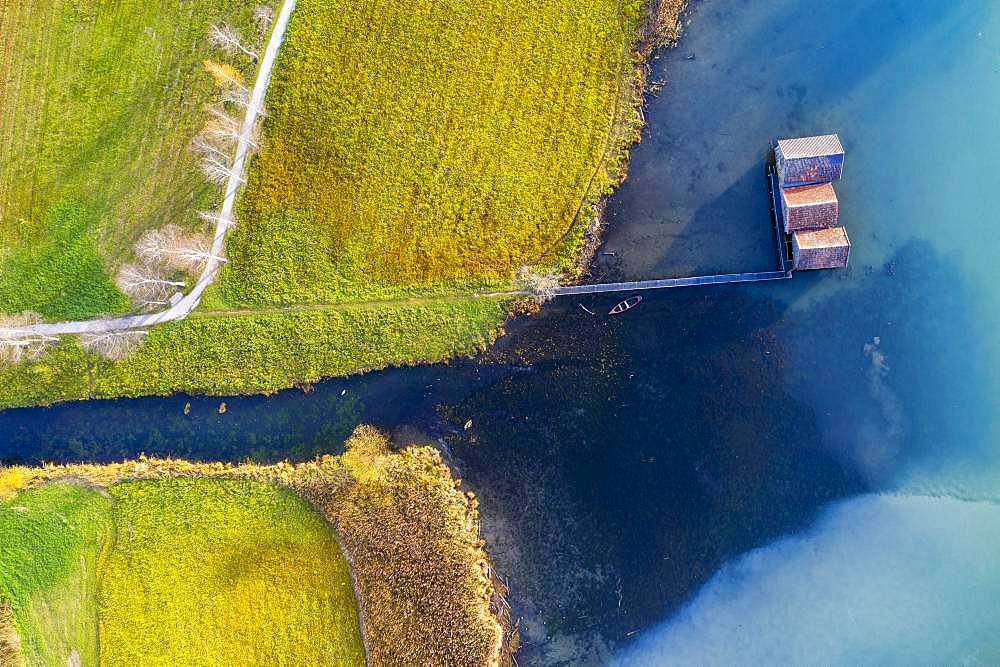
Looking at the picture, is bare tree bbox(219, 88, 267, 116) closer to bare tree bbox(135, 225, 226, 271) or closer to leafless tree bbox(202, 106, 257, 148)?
leafless tree bbox(202, 106, 257, 148)

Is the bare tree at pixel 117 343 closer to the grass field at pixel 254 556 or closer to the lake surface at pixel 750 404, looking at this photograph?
the lake surface at pixel 750 404

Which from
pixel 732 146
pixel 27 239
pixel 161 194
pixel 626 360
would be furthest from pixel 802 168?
pixel 27 239

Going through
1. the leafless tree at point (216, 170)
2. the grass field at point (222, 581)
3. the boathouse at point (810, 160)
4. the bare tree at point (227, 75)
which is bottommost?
the grass field at point (222, 581)

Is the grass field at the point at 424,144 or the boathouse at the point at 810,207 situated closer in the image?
the boathouse at the point at 810,207

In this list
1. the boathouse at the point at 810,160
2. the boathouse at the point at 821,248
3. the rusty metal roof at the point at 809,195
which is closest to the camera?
the boathouse at the point at 810,160

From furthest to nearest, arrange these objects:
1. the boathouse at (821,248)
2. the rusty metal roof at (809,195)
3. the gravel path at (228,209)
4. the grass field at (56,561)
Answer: the grass field at (56,561) → the gravel path at (228,209) → the boathouse at (821,248) → the rusty metal roof at (809,195)

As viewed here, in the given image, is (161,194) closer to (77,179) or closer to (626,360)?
(77,179)

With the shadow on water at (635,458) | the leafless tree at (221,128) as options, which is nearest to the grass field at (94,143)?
the leafless tree at (221,128)
